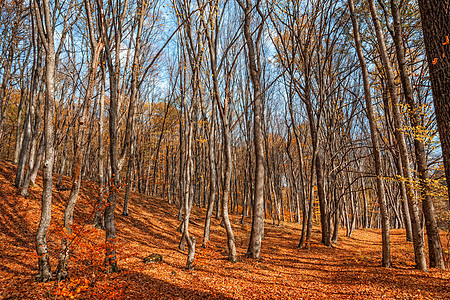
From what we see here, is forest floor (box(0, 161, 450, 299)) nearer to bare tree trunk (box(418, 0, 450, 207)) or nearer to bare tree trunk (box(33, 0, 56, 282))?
bare tree trunk (box(33, 0, 56, 282))

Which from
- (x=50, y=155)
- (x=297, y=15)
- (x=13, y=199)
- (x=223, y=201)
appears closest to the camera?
(x=50, y=155)

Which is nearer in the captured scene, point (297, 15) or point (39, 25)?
point (39, 25)

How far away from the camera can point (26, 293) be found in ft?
13.3

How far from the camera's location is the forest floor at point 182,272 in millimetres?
4438

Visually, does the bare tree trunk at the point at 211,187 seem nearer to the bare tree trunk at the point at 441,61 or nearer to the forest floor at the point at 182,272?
the forest floor at the point at 182,272

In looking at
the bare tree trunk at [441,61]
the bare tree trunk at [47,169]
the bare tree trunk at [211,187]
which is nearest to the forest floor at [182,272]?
the bare tree trunk at [47,169]

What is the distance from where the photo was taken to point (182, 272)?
6125mm

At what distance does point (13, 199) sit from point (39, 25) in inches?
301

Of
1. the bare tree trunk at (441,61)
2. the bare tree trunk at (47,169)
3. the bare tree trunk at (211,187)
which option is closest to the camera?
the bare tree trunk at (441,61)

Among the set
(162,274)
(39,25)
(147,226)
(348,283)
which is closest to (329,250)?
(348,283)

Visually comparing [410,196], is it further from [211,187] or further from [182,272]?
[182,272]

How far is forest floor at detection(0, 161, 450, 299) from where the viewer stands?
4.44 m

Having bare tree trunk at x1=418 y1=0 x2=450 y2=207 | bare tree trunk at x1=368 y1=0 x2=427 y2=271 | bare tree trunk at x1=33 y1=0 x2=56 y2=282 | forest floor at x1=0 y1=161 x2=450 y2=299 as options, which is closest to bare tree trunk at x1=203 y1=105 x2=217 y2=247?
forest floor at x1=0 y1=161 x2=450 y2=299

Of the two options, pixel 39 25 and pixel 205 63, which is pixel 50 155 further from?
pixel 205 63
